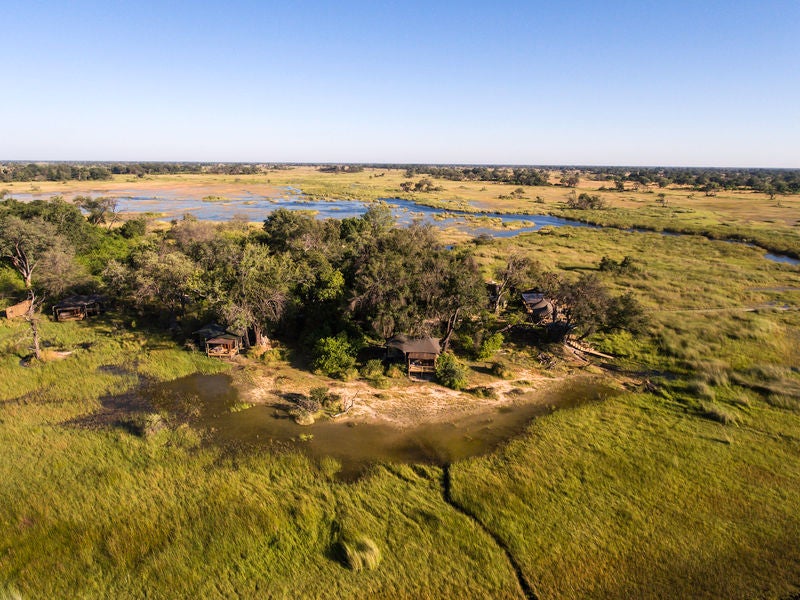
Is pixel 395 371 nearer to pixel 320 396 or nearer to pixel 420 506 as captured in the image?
pixel 320 396

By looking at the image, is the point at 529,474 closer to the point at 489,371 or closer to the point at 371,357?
the point at 489,371

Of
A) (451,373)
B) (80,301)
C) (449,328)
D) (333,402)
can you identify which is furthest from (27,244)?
(451,373)

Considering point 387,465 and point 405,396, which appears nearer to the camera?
point 387,465

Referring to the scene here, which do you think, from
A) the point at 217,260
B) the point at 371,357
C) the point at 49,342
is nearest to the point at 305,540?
the point at 371,357

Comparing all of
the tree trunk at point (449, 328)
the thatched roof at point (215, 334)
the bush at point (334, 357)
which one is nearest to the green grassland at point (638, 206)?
the tree trunk at point (449, 328)

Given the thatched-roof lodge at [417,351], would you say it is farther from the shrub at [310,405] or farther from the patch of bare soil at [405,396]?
the shrub at [310,405]

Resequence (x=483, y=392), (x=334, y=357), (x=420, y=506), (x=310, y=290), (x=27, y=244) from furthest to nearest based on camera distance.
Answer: (x=27, y=244)
(x=310, y=290)
(x=334, y=357)
(x=483, y=392)
(x=420, y=506)
